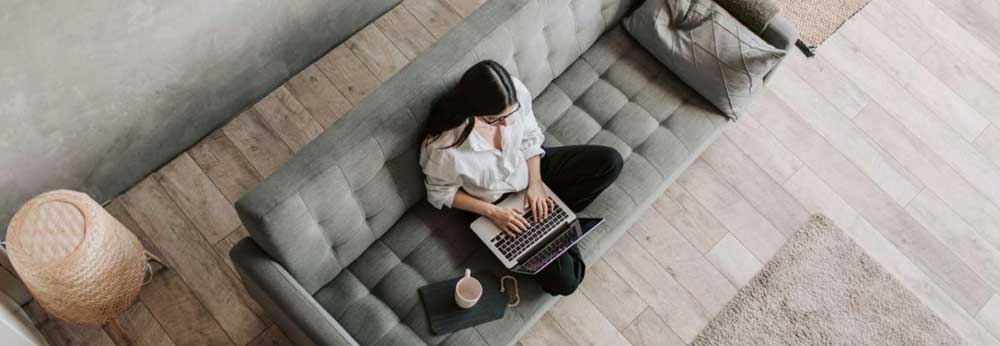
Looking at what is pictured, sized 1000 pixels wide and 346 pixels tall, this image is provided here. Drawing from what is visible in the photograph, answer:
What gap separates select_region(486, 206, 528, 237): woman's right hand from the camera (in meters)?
2.17

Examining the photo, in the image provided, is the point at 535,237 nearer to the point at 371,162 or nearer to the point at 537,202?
the point at 537,202

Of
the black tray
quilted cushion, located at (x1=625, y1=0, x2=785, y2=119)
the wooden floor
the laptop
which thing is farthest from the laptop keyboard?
quilted cushion, located at (x1=625, y1=0, x2=785, y2=119)

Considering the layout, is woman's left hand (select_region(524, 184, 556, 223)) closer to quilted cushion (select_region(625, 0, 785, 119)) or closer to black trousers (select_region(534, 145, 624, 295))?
black trousers (select_region(534, 145, 624, 295))

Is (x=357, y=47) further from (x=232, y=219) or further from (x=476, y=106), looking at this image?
(x=476, y=106)

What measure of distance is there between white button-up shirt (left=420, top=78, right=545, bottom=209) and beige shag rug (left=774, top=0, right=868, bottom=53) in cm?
164

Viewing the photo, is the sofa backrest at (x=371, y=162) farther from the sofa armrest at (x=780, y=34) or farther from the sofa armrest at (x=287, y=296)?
the sofa armrest at (x=780, y=34)

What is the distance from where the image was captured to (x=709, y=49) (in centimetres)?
246

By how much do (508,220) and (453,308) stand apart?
1.00 feet

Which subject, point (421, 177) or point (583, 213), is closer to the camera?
point (421, 177)

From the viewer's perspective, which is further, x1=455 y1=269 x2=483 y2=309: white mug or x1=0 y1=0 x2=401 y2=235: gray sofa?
x1=455 y1=269 x2=483 y2=309: white mug

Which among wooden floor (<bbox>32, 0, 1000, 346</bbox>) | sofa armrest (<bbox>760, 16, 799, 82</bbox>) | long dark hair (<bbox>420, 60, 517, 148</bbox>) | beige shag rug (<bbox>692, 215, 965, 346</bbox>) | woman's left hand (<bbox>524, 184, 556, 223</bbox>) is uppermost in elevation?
long dark hair (<bbox>420, 60, 517, 148</bbox>)

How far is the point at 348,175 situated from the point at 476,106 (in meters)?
0.39

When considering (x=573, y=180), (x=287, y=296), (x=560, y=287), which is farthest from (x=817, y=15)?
(x=287, y=296)

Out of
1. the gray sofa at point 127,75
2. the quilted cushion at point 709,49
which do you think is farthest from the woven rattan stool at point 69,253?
the quilted cushion at point 709,49
